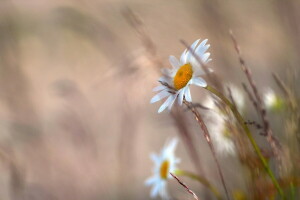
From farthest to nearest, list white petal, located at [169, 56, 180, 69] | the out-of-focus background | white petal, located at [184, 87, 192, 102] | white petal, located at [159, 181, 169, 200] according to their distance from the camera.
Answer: the out-of-focus background → white petal, located at [159, 181, 169, 200] → white petal, located at [169, 56, 180, 69] → white petal, located at [184, 87, 192, 102]

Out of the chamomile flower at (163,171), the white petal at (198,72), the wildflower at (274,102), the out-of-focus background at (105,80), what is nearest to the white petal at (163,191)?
the chamomile flower at (163,171)

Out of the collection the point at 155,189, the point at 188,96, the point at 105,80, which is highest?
the point at 105,80

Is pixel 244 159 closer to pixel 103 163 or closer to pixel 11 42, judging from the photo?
pixel 11 42

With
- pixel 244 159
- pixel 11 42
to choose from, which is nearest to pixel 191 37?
pixel 11 42

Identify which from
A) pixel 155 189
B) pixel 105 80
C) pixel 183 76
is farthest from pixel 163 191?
pixel 183 76

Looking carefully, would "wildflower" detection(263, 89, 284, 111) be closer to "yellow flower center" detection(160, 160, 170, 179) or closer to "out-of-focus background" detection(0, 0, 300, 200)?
"out-of-focus background" detection(0, 0, 300, 200)

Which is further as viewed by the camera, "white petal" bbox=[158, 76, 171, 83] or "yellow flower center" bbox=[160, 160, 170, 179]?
"yellow flower center" bbox=[160, 160, 170, 179]

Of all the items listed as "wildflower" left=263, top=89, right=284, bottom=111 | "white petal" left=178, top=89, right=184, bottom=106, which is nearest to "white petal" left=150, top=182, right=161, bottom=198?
"wildflower" left=263, top=89, right=284, bottom=111

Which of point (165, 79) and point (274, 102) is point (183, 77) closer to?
point (165, 79)
